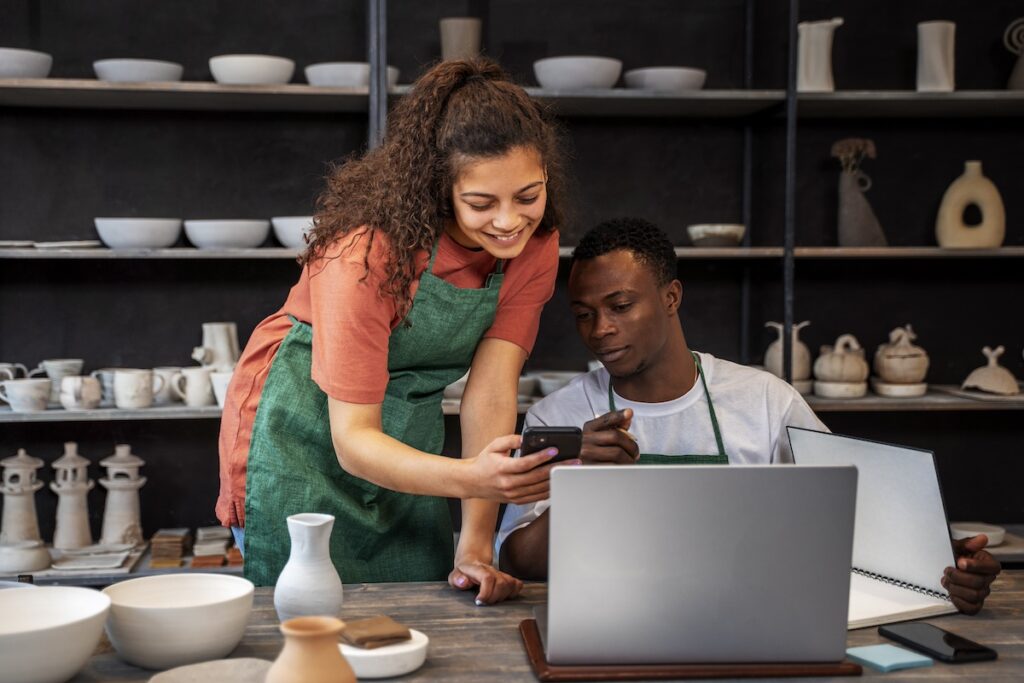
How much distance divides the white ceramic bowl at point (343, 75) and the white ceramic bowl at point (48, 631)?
199 centimetres

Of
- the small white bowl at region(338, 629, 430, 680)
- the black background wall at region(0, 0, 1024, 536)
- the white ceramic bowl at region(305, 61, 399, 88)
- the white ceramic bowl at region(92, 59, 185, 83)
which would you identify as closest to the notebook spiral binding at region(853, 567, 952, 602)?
the small white bowl at region(338, 629, 430, 680)

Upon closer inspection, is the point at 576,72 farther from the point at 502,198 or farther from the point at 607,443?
the point at 607,443

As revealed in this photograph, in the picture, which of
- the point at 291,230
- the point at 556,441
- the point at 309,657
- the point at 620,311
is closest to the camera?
the point at 309,657

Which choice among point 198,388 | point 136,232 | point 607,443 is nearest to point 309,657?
point 607,443

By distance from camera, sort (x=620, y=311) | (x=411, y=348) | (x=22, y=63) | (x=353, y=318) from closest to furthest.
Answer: (x=353, y=318) < (x=411, y=348) < (x=620, y=311) < (x=22, y=63)

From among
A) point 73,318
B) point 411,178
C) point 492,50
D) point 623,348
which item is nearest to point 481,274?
point 411,178

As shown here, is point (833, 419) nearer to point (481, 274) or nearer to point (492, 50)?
point (492, 50)

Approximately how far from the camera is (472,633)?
53.9 inches

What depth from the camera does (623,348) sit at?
1.97 m

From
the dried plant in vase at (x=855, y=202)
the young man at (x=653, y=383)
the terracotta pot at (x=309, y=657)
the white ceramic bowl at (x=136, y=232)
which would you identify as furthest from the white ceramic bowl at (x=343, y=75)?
the terracotta pot at (x=309, y=657)

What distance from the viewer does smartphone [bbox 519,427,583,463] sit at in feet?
4.19

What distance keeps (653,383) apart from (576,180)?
57.0 inches

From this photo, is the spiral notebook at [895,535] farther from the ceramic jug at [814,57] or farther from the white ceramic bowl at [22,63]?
the white ceramic bowl at [22,63]

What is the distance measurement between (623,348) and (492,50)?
1674mm
